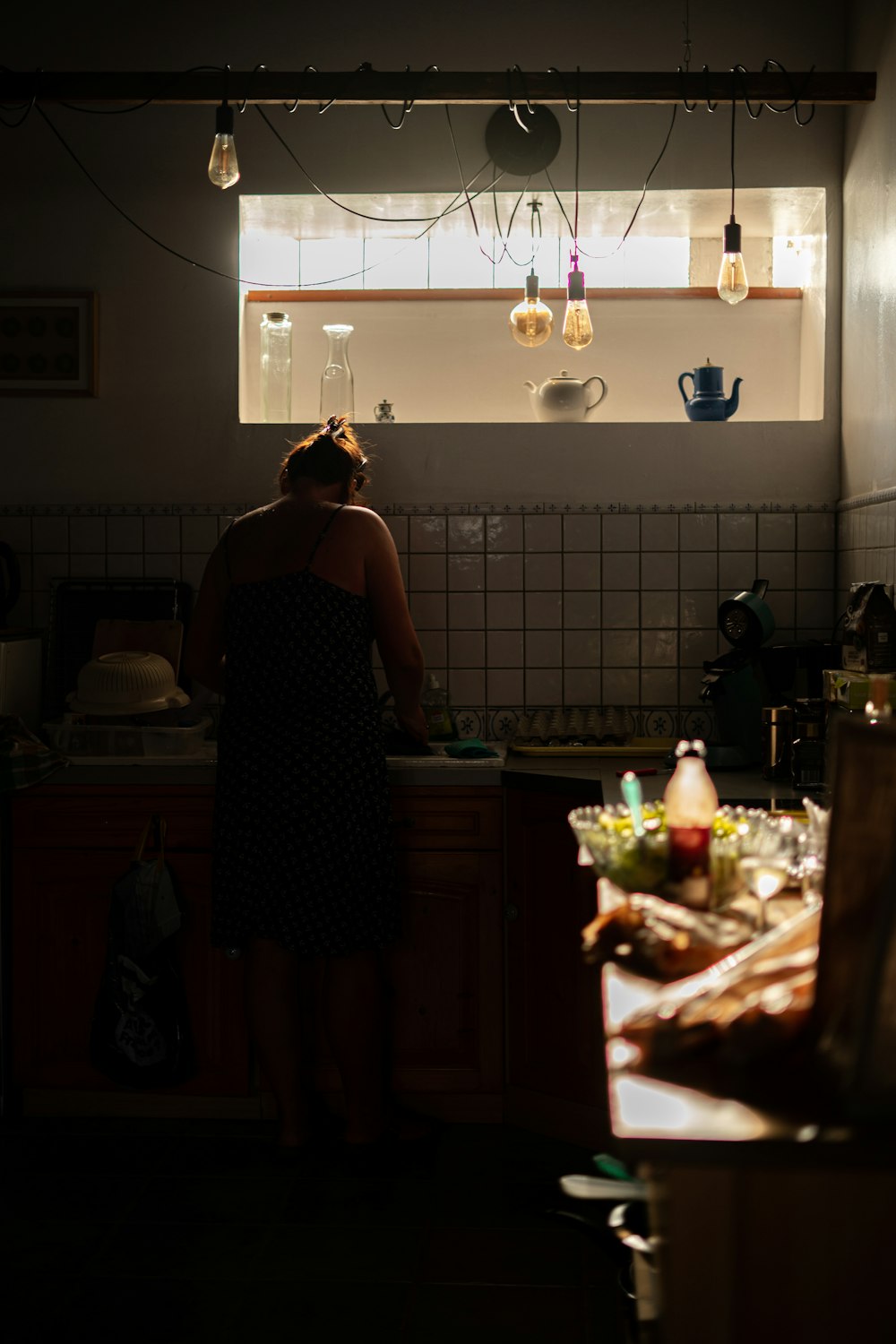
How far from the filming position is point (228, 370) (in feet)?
11.9

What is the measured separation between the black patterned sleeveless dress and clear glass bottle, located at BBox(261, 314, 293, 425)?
103 centimetres

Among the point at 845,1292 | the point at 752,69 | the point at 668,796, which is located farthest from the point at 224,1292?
the point at 752,69

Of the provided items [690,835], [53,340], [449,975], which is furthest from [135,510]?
[690,835]

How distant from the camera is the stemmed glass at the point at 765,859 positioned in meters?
1.34

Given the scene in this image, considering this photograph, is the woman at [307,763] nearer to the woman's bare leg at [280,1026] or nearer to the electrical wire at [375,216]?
the woman's bare leg at [280,1026]

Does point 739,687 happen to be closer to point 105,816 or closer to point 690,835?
point 105,816

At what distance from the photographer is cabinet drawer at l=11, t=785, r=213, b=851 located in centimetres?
310

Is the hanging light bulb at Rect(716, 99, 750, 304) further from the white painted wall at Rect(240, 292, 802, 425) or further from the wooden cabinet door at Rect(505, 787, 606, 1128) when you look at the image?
the wooden cabinet door at Rect(505, 787, 606, 1128)

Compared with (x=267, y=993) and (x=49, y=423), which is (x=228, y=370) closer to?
(x=49, y=423)

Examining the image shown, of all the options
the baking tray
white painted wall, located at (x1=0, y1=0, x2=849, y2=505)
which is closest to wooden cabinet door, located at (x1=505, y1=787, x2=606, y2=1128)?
the baking tray

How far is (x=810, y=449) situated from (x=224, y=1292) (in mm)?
2587

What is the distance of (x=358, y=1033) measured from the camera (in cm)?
288

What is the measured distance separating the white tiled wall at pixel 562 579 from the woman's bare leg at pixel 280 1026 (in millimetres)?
1035

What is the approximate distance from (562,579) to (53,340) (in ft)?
5.25
